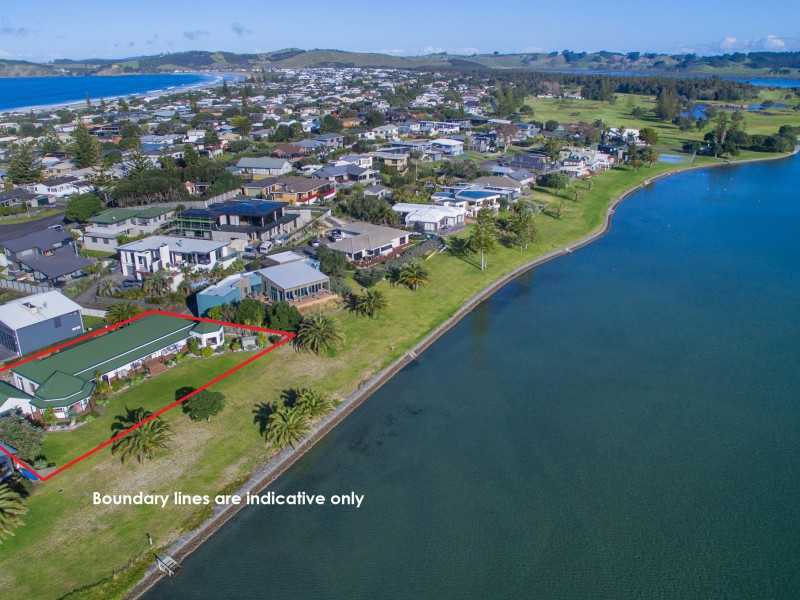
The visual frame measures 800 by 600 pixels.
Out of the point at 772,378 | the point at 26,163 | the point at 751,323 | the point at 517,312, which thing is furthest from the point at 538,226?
the point at 26,163

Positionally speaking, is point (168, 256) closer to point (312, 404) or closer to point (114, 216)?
point (114, 216)

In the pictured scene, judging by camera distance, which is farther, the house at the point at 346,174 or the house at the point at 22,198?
the house at the point at 346,174

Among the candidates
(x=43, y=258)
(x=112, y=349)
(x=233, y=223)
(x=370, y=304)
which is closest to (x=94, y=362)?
(x=112, y=349)

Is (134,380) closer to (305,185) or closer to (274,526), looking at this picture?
(274,526)

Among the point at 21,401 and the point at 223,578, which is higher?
the point at 21,401

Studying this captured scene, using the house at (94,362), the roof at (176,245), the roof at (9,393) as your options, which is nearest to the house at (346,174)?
the roof at (176,245)

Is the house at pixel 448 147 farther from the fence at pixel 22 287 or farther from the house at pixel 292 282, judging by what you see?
the fence at pixel 22 287
